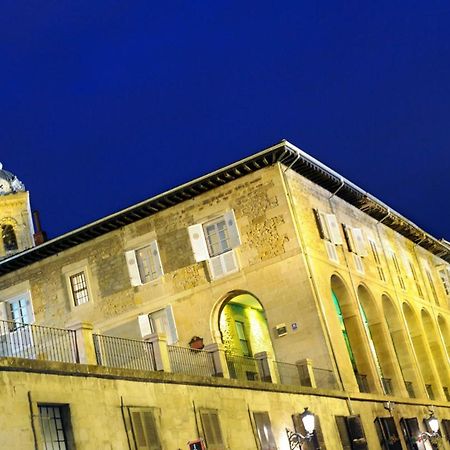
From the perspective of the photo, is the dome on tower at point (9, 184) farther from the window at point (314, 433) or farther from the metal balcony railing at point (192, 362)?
the window at point (314, 433)

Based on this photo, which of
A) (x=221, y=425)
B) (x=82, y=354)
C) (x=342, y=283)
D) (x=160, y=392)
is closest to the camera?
(x=82, y=354)

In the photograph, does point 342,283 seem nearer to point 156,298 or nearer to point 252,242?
point 252,242

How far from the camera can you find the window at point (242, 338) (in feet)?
112

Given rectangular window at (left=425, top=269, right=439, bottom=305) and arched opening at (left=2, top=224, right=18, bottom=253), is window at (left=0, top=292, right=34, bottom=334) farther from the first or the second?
arched opening at (left=2, top=224, right=18, bottom=253)

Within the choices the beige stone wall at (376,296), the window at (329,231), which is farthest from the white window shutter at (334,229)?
the beige stone wall at (376,296)

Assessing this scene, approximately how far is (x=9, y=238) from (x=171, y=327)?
143 feet

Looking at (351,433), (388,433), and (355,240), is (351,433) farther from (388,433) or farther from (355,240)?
(355,240)

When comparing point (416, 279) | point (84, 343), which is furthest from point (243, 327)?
point (84, 343)

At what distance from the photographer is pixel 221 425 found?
20172 mm

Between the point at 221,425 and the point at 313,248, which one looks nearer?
the point at 221,425

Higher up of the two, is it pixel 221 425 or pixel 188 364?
pixel 188 364

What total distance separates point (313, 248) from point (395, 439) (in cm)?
748

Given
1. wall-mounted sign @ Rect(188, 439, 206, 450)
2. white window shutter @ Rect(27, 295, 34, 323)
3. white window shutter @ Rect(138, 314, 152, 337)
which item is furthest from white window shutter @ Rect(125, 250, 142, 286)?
wall-mounted sign @ Rect(188, 439, 206, 450)

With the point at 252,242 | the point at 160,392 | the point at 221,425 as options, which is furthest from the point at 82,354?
the point at 252,242
